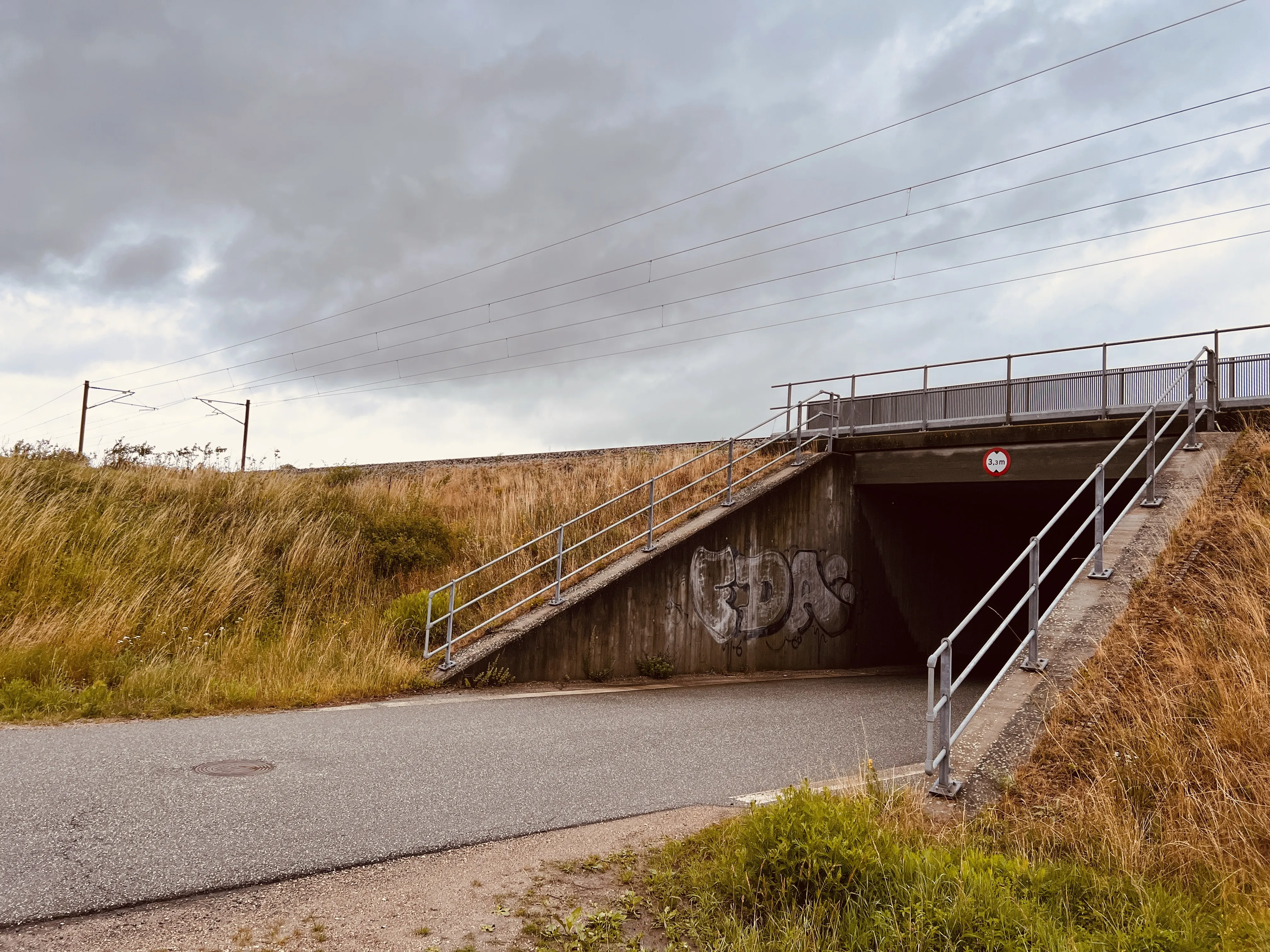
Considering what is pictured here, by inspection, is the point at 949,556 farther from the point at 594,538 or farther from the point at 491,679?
the point at 491,679

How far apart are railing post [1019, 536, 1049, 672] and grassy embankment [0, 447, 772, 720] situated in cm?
651

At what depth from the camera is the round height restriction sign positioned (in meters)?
14.7

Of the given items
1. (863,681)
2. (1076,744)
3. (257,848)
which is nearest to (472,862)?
(257,848)

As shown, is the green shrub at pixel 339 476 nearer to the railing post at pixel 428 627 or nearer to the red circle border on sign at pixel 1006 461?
the railing post at pixel 428 627

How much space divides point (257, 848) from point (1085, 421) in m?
13.4

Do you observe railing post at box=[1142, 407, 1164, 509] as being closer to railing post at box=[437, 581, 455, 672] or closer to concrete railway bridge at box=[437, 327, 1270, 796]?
concrete railway bridge at box=[437, 327, 1270, 796]

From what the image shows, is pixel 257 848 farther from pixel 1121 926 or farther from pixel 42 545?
pixel 42 545

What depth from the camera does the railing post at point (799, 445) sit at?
15953 millimetres

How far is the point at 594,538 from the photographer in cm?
1356

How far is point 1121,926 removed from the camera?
394 cm

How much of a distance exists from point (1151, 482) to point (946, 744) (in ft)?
19.8

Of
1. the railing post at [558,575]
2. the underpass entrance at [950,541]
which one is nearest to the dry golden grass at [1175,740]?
the railing post at [558,575]

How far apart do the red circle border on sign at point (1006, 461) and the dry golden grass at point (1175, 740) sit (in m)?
6.21

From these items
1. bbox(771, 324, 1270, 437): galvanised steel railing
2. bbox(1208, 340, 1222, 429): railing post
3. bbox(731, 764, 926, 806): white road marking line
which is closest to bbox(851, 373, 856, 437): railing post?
bbox(771, 324, 1270, 437): galvanised steel railing
